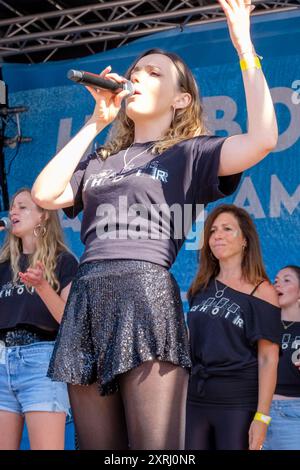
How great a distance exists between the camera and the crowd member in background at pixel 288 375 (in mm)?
3635

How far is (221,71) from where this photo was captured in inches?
→ 184

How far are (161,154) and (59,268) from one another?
4.87ft

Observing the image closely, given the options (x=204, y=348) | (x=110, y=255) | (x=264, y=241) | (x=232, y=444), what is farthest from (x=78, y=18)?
(x=110, y=255)

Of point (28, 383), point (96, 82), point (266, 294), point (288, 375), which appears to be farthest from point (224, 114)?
point (96, 82)

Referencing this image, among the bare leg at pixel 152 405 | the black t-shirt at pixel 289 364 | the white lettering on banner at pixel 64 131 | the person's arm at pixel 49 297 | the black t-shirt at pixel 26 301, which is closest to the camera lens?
the bare leg at pixel 152 405

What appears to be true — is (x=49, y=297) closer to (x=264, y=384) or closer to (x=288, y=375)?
(x=264, y=384)

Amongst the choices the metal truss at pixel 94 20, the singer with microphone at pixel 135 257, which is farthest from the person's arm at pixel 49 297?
the metal truss at pixel 94 20

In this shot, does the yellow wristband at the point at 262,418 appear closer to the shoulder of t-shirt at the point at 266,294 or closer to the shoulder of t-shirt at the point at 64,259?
the shoulder of t-shirt at the point at 266,294

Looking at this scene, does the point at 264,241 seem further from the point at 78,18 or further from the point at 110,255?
the point at 110,255

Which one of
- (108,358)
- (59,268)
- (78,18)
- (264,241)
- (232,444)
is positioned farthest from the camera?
(78,18)

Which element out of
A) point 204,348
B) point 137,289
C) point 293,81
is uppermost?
point 293,81

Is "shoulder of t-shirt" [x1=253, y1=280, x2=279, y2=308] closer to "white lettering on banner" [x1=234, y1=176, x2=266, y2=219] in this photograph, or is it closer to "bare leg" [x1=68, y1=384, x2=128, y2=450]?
"white lettering on banner" [x1=234, y1=176, x2=266, y2=219]

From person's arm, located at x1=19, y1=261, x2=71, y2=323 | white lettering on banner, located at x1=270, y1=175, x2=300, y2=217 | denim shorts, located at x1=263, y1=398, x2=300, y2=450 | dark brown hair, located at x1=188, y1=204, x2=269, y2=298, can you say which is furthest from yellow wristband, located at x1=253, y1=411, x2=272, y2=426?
white lettering on banner, located at x1=270, y1=175, x2=300, y2=217

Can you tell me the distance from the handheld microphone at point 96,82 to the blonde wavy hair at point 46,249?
4.74 ft
